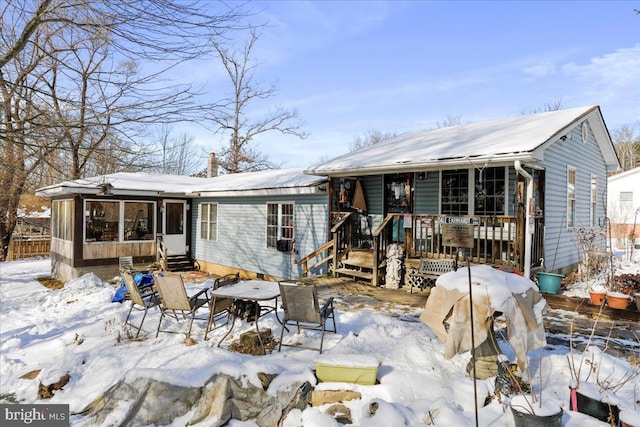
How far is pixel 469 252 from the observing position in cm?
845

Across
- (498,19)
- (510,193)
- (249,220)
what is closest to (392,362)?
(510,193)

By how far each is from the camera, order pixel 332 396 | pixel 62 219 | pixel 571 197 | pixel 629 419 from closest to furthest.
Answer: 1. pixel 629 419
2. pixel 332 396
3. pixel 571 197
4. pixel 62 219

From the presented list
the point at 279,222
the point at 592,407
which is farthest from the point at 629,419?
the point at 279,222

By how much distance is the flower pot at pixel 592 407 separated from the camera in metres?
3.16

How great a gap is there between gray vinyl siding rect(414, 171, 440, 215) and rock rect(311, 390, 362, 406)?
669cm

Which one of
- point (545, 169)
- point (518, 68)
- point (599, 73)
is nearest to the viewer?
point (545, 169)

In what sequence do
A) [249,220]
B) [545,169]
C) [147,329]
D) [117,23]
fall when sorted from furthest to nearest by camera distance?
[249,220] < [545,169] < [147,329] < [117,23]

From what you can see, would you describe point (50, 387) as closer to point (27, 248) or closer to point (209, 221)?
point (209, 221)

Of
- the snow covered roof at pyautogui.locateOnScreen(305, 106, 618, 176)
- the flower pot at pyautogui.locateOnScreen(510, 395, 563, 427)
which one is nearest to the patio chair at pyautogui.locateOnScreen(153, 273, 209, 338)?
the flower pot at pyautogui.locateOnScreen(510, 395, 563, 427)

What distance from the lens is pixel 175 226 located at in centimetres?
1471

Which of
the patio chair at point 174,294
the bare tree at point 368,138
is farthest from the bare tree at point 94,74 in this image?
the bare tree at point 368,138

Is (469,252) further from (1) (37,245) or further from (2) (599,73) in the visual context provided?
(1) (37,245)

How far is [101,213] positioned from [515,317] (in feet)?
44.5

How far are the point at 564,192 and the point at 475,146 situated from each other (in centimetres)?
343
